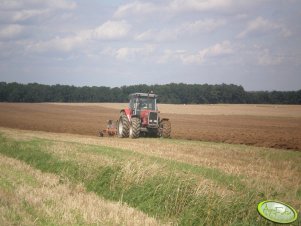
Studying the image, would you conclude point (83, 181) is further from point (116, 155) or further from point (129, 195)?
point (116, 155)

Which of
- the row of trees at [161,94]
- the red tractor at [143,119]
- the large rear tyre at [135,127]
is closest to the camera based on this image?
the large rear tyre at [135,127]

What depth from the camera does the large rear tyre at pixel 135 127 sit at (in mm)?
23050

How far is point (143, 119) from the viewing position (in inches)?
936

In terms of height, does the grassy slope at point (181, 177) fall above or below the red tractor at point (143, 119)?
below

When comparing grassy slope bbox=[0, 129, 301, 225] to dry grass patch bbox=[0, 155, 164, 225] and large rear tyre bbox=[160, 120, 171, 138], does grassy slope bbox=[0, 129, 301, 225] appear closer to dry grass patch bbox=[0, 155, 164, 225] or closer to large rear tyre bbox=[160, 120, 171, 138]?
dry grass patch bbox=[0, 155, 164, 225]

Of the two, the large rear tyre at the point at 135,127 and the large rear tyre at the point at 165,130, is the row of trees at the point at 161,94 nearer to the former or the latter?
the large rear tyre at the point at 165,130

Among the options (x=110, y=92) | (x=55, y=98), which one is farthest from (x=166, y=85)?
(x=55, y=98)

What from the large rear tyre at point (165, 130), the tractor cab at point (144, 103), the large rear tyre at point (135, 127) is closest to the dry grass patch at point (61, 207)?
the large rear tyre at point (135, 127)

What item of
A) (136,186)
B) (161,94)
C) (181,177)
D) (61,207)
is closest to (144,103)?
(136,186)

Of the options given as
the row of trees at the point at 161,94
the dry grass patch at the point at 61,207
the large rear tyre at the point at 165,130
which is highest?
the row of trees at the point at 161,94

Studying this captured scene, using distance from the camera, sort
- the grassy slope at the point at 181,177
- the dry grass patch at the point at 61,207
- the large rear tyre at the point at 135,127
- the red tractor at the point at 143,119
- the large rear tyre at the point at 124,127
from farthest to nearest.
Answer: the large rear tyre at the point at 124,127 < the red tractor at the point at 143,119 < the large rear tyre at the point at 135,127 < the grassy slope at the point at 181,177 < the dry grass patch at the point at 61,207

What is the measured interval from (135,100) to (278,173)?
39.7 feet

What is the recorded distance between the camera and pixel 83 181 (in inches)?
432

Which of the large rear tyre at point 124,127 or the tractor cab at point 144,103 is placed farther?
the large rear tyre at point 124,127
